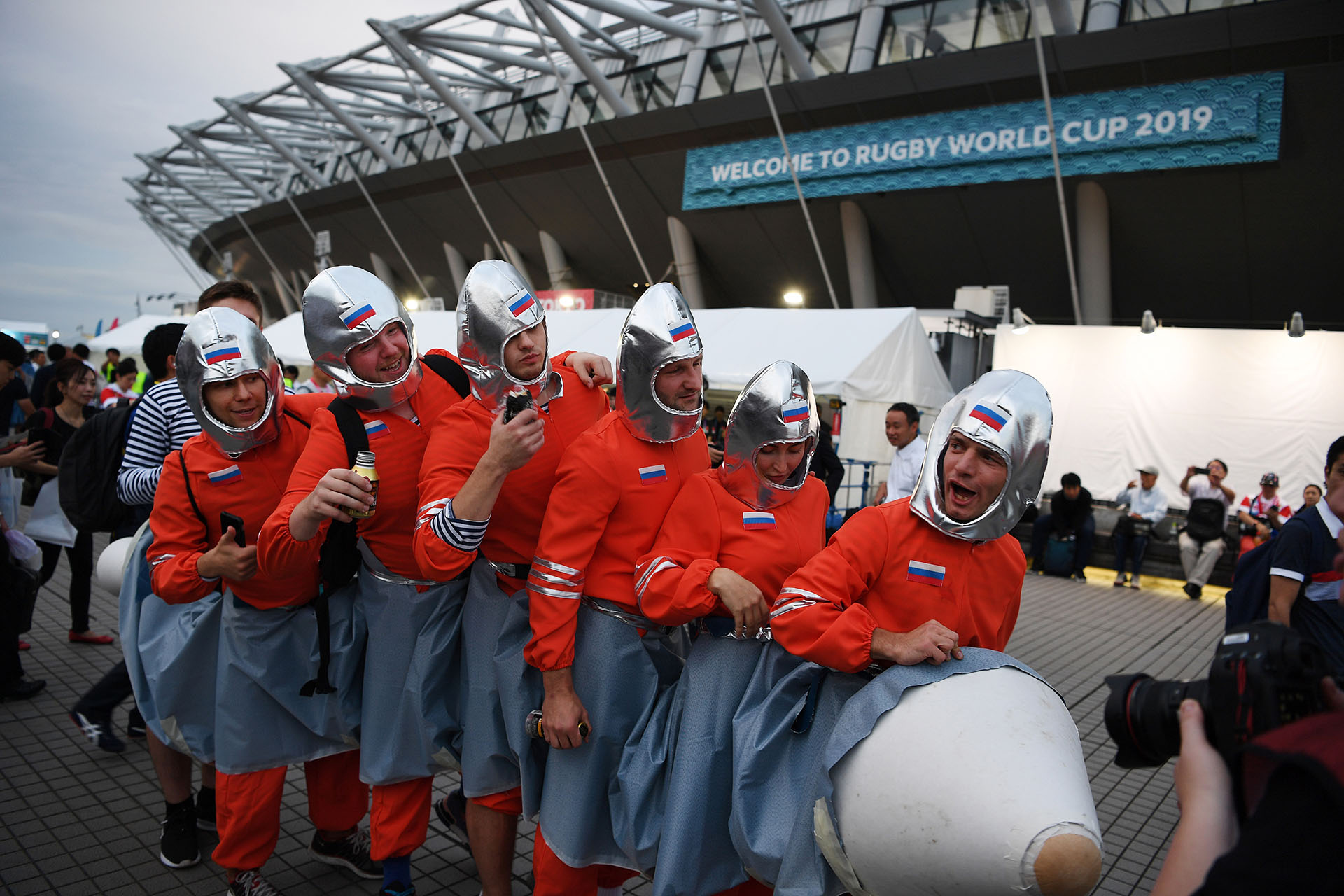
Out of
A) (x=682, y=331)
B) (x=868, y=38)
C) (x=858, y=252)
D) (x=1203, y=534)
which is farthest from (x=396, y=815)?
(x=868, y=38)

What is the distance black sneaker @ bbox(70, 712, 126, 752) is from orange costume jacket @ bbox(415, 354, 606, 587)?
2899 millimetres

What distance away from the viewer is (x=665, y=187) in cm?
2402

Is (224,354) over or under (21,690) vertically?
over

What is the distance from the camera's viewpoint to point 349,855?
3381 millimetres

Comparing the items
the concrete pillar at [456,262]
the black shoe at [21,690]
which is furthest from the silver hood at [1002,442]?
the concrete pillar at [456,262]

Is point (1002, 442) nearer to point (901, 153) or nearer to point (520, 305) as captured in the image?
point (520, 305)

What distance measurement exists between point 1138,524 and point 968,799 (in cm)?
1202

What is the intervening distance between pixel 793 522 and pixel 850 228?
19885 millimetres

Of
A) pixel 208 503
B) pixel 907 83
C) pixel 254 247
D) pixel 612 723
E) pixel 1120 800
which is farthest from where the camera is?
pixel 254 247

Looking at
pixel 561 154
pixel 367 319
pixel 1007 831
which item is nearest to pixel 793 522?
pixel 1007 831

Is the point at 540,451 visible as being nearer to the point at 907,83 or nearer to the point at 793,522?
the point at 793,522

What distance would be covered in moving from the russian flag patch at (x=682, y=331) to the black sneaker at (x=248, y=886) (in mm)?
2377

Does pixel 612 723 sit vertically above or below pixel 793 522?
below

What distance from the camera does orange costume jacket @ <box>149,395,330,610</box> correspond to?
293 cm
